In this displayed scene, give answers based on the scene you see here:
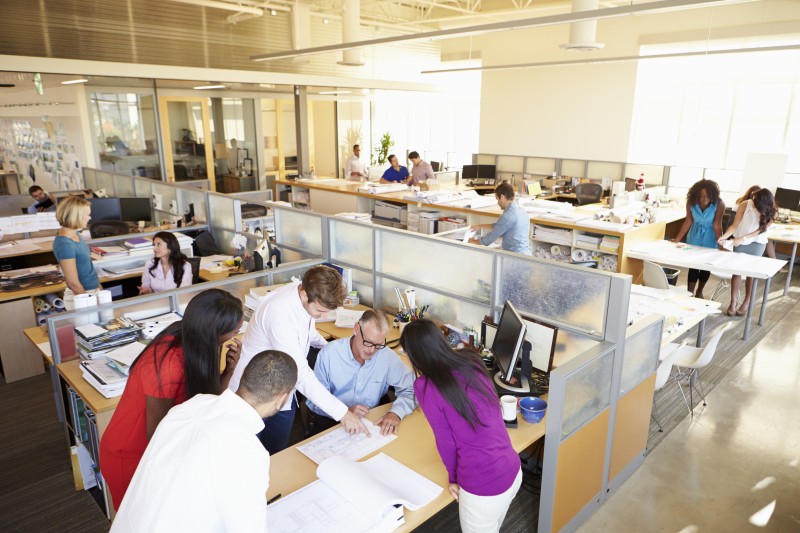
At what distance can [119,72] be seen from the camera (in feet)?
25.3

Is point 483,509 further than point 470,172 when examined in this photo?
No

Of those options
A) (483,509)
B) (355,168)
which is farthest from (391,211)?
(483,509)

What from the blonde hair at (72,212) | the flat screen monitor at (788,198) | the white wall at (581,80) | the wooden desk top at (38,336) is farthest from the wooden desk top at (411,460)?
the white wall at (581,80)

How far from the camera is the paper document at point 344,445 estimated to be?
7.97 feet

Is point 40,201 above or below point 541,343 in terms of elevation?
above

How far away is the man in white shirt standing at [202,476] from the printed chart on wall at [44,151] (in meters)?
→ 8.21

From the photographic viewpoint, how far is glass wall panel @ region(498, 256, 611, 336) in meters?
2.83

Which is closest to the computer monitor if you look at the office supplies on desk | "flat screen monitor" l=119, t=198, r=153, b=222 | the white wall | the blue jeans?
the office supplies on desk

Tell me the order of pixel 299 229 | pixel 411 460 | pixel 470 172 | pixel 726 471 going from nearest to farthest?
pixel 411 460, pixel 726 471, pixel 299 229, pixel 470 172

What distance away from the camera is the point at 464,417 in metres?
2.05

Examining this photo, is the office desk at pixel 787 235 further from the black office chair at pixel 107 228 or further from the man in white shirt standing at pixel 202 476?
the black office chair at pixel 107 228

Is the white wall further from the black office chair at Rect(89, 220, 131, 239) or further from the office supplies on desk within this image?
the office supplies on desk

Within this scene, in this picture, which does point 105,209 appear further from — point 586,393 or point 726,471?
point 726,471

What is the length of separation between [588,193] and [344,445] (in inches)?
331
